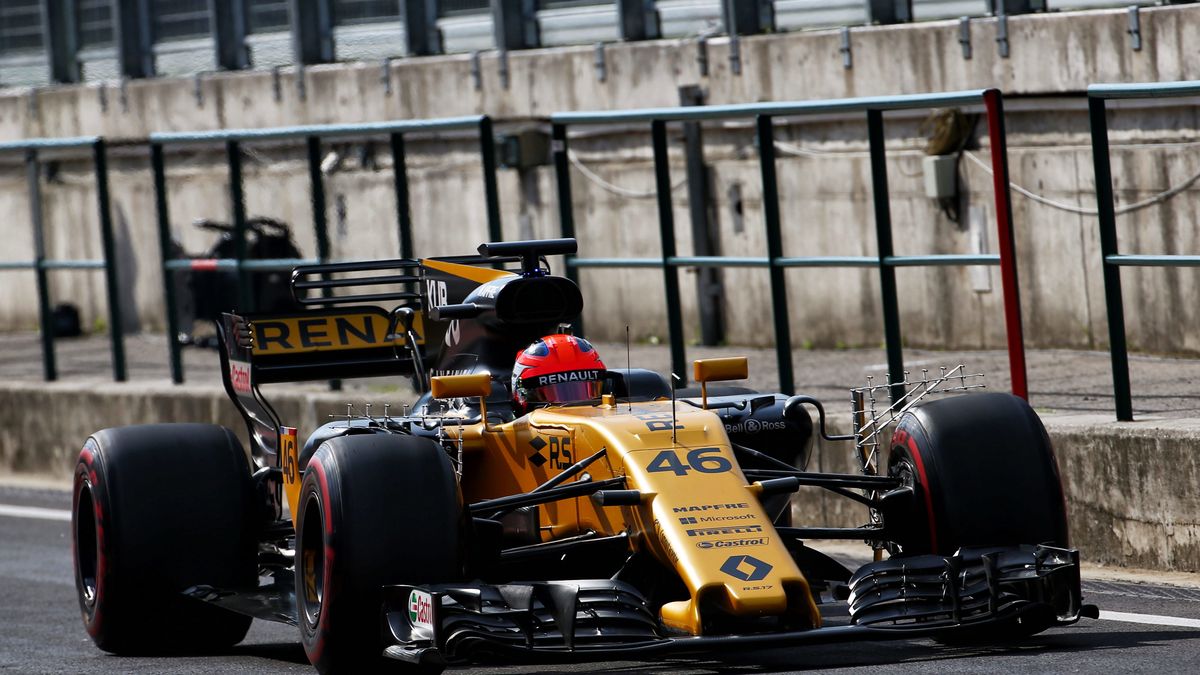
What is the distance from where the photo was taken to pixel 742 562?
7227mm

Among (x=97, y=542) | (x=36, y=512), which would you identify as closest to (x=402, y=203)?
(x=36, y=512)

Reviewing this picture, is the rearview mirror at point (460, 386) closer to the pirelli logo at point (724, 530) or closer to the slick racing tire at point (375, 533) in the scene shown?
the slick racing tire at point (375, 533)

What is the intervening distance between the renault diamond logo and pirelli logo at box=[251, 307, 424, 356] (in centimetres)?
339

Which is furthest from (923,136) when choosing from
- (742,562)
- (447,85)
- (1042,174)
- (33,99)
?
(33,99)

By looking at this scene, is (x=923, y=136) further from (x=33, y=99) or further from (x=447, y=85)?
(x=33, y=99)

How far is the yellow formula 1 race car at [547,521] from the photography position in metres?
7.23

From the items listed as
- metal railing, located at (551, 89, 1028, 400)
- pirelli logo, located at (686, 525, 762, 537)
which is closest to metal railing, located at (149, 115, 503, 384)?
metal railing, located at (551, 89, 1028, 400)

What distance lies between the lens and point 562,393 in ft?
28.6

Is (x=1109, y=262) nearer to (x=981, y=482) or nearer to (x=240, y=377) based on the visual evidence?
(x=981, y=482)

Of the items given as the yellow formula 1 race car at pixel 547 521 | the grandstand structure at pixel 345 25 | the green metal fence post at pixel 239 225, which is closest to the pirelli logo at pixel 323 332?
the yellow formula 1 race car at pixel 547 521

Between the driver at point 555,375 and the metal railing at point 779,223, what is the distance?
2.56m

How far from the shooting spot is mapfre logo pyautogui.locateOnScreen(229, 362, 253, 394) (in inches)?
407

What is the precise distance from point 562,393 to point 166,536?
5.82ft

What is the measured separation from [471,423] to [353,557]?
136 cm
